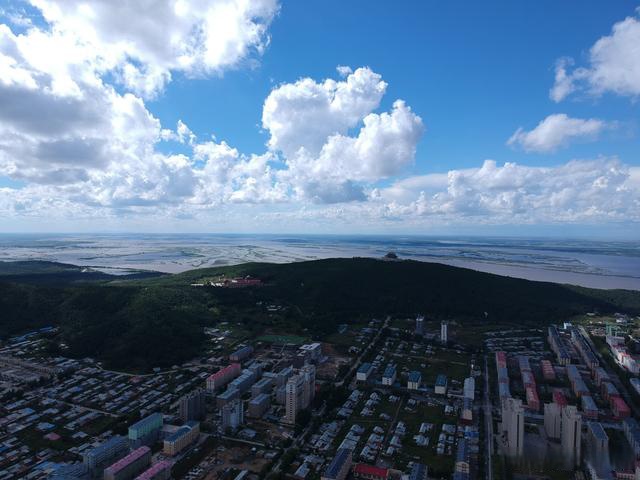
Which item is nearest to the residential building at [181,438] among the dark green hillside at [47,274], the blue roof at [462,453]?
the blue roof at [462,453]

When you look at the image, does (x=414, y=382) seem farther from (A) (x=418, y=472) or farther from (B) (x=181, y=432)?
(B) (x=181, y=432)

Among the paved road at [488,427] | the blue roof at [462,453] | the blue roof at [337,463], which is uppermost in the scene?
the blue roof at [337,463]

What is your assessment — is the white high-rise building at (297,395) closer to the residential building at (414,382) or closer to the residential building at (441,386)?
the residential building at (414,382)

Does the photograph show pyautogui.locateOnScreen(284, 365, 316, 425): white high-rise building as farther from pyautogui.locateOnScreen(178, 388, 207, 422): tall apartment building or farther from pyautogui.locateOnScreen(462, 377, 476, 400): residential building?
pyautogui.locateOnScreen(462, 377, 476, 400): residential building

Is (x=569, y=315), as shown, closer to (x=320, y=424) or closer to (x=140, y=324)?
(x=320, y=424)

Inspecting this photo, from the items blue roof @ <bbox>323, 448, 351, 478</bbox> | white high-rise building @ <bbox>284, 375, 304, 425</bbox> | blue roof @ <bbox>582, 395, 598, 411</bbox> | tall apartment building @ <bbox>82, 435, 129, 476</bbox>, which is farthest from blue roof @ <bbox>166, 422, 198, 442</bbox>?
blue roof @ <bbox>582, 395, 598, 411</bbox>

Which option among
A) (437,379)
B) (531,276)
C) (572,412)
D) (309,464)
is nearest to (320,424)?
(309,464)

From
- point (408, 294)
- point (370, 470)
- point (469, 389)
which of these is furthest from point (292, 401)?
point (408, 294)
